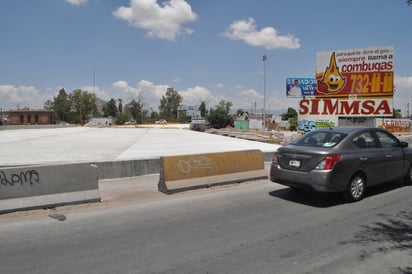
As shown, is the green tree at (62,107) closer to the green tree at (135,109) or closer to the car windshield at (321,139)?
the green tree at (135,109)

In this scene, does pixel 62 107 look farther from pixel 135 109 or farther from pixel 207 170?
pixel 207 170

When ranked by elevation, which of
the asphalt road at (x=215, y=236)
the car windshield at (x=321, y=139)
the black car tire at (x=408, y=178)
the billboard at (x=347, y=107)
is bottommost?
the asphalt road at (x=215, y=236)

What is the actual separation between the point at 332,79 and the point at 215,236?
2052 cm

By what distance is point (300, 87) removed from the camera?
5031cm

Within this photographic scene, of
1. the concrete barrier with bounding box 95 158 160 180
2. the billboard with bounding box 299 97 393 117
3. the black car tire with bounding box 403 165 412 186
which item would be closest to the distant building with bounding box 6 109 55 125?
the billboard with bounding box 299 97 393 117

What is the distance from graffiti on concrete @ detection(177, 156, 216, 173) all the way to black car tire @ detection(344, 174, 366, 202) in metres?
3.50

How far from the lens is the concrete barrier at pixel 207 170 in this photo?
845 centimetres

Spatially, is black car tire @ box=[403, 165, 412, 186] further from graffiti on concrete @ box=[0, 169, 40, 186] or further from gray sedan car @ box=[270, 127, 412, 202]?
graffiti on concrete @ box=[0, 169, 40, 186]

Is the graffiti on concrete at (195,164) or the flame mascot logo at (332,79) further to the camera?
the flame mascot logo at (332,79)

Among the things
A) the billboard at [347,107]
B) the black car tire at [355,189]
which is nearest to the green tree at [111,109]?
Result: the billboard at [347,107]

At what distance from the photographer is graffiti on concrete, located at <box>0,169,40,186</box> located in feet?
21.5

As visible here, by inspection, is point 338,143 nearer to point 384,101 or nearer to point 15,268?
point 15,268

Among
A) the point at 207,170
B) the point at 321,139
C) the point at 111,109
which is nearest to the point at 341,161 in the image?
the point at 321,139

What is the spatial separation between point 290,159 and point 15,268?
5447 millimetres
